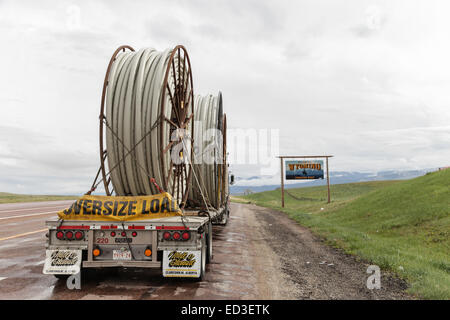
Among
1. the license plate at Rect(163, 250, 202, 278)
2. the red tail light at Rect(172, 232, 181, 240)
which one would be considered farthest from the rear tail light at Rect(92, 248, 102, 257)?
the red tail light at Rect(172, 232, 181, 240)

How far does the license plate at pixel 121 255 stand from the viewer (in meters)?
5.47

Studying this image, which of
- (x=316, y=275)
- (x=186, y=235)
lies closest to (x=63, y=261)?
(x=186, y=235)

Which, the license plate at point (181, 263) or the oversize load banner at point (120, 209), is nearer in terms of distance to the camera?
the license plate at point (181, 263)

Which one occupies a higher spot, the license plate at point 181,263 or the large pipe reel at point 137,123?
the large pipe reel at point 137,123

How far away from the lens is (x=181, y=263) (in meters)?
5.52

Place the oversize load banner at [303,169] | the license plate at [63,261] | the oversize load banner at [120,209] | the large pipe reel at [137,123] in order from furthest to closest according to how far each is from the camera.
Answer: the oversize load banner at [303,169]
the large pipe reel at [137,123]
the oversize load banner at [120,209]
the license plate at [63,261]

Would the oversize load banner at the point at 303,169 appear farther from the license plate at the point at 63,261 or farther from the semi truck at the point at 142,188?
the license plate at the point at 63,261

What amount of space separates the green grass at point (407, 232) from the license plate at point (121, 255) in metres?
4.73

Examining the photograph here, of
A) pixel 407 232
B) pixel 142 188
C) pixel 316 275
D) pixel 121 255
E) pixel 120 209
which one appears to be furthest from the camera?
pixel 407 232

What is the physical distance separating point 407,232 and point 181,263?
1098 cm

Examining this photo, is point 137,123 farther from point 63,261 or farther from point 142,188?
point 63,261

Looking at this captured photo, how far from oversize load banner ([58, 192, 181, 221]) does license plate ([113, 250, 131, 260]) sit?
51 cm

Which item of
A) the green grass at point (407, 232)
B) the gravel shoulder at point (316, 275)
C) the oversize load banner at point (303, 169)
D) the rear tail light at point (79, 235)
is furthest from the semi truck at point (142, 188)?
the oversize load banner at point (303, 169)
